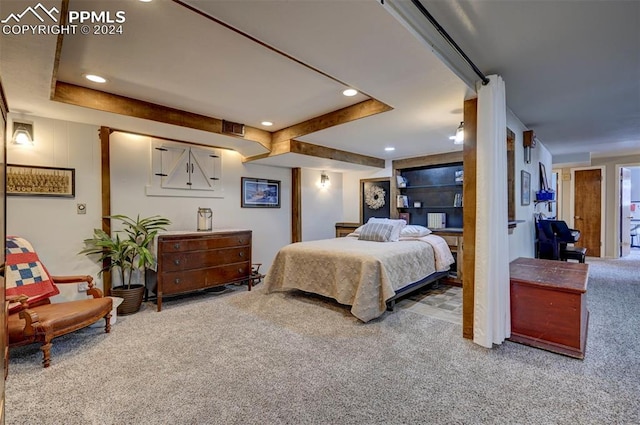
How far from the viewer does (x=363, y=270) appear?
126 inches

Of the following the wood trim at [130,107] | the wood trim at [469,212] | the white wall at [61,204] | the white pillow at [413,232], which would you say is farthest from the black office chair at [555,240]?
the white wall at [61,204]

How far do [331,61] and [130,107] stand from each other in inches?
91.4

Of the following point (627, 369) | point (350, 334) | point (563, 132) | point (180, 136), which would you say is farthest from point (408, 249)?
point (180, 136)

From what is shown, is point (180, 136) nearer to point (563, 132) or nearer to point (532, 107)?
point (532, 107)

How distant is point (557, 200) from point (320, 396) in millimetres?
8286

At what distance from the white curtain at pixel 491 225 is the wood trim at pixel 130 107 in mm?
3029

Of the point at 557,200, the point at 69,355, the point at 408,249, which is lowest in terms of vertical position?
the point at 69,355

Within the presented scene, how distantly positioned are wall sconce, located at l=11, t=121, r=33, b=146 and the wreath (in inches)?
209

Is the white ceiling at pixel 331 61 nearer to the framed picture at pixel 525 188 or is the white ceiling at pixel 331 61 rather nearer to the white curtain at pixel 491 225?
the white curtain at pixel 491 225

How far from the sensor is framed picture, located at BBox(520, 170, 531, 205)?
12.3 feet

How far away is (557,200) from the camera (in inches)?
291

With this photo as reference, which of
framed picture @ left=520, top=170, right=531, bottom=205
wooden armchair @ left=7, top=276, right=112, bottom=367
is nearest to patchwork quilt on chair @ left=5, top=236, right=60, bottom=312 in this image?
wooden armchair @ left=7, top=276, right=112, bottom=367

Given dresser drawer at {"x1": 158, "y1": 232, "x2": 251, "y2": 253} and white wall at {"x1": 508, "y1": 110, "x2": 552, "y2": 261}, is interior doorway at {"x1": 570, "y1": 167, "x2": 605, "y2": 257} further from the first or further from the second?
dresser drawer at {"x1": 158, "y1": 232, "x2": 251, "y2": 253}

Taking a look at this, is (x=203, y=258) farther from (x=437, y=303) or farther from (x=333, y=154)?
(x=437, y=303)
